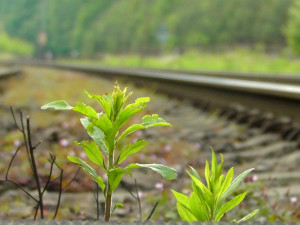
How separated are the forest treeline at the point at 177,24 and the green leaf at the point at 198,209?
5991 centimetres

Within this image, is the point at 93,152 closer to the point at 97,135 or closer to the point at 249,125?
the point at 97,135

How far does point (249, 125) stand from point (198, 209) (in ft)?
17.6

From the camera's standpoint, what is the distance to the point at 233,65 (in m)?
30.6

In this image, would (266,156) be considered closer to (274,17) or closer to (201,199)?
(201,199)

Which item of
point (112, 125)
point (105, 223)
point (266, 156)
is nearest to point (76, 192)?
point (266, 156)

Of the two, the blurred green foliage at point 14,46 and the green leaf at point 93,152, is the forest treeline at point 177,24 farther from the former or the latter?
the green leaf at point 93,152

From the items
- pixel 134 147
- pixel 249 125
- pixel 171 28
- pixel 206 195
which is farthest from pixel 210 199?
pixel 171 28

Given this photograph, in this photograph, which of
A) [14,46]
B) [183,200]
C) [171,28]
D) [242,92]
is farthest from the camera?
[14,46]

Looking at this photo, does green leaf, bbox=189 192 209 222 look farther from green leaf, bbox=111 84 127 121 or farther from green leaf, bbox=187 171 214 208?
green leaf, bbox=111 84 127 121

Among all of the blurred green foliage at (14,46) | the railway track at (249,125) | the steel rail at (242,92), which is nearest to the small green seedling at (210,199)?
the railway track at (249,125)

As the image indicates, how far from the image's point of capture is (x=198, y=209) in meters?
1.44

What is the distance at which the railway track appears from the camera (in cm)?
464

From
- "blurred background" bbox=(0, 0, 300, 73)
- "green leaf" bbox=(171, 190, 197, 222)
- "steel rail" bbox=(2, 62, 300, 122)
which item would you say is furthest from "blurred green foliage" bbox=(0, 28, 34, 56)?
"green leaf" bbox=(171, 190, 197, 222)

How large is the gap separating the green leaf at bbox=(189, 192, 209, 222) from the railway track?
83.0 inches
